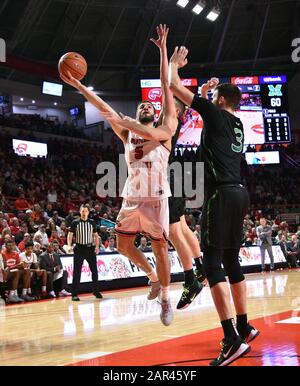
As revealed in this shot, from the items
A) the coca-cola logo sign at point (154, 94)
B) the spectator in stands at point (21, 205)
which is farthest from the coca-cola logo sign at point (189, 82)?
the spectator in stands at point (21, 205)

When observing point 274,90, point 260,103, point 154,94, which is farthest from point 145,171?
point 274,90

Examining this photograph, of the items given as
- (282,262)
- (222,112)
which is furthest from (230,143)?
(282,262)

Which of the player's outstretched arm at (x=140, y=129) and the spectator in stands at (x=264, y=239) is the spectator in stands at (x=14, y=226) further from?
the player's outstretched arm at (x=140, y=129)

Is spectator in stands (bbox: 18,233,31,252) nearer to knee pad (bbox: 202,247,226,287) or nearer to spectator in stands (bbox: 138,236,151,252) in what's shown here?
spectator in stands (bbox: 138,236,151,252)

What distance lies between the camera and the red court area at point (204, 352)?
4.77m

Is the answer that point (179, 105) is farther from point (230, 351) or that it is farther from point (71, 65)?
point (230, 351)

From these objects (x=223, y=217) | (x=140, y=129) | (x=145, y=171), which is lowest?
(x=223, y=217)

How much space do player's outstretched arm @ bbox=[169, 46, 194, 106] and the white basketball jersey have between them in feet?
2.64

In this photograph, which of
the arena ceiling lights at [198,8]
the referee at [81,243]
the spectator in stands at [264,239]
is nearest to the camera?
the referee at [81,243]

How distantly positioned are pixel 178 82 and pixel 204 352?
8.11 feet

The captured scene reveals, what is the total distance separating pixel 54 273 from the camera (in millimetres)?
13078

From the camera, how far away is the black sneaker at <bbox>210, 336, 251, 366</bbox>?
4.48 meters

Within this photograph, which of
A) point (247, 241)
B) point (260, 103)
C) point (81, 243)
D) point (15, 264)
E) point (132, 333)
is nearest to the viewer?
point (132, 333)

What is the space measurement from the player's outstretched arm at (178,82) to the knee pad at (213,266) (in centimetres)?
124
